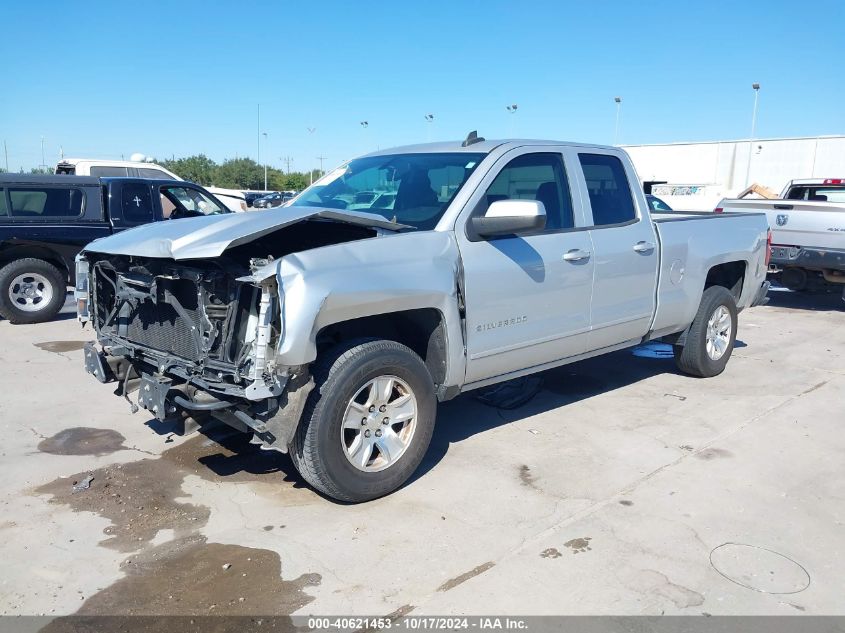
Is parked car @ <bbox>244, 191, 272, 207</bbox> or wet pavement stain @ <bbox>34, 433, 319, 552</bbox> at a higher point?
parked car @ <bbox>244, 191, 272, 207</bbox>

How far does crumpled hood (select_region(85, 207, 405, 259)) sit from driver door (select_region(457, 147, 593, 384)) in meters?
0.65

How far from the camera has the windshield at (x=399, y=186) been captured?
14.9ft

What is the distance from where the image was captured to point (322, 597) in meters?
3.14

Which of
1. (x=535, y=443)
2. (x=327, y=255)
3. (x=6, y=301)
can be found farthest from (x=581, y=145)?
(x=6, y=301)

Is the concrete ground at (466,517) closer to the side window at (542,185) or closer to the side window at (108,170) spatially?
the side window at (542,185)

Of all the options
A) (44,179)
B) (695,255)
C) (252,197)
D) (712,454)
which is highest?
(44,179)

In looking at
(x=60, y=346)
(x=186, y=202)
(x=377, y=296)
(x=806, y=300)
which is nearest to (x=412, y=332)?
(x=377, y=296)

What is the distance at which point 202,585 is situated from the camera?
3.22 meters

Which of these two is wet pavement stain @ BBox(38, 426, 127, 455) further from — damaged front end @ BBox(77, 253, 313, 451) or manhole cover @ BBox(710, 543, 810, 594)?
manhole cover @ BBox(710, 543, 810, 594)

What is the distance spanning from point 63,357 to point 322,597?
553 centimetres

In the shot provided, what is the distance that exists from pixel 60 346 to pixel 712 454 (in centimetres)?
693

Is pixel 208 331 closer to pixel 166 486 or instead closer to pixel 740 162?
pixel 166 486

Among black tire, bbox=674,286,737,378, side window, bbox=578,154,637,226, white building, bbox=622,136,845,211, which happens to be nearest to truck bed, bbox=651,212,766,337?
black tire, bbox=674,286,737,378

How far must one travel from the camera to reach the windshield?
4535mm
